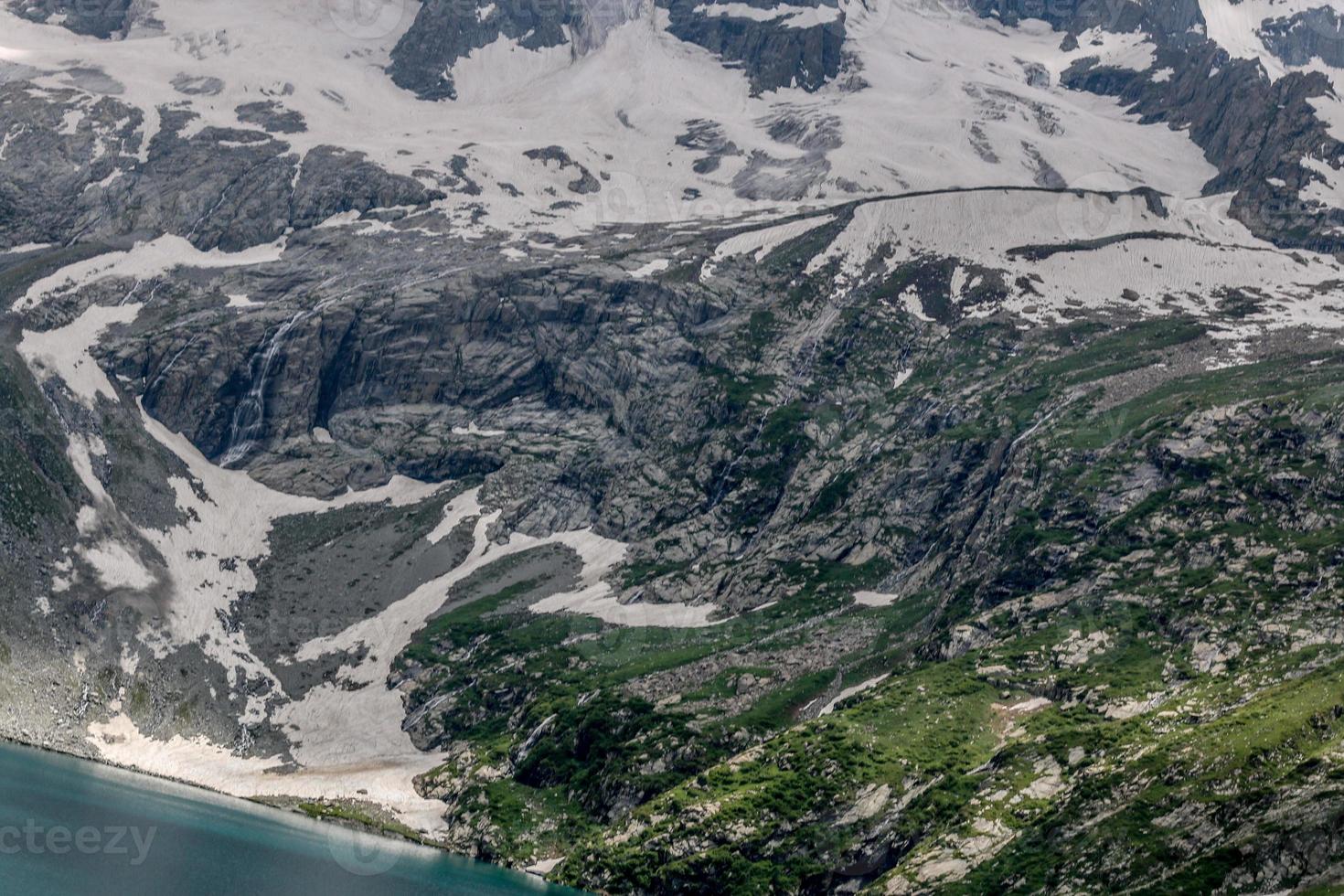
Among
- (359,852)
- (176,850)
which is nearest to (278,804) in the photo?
(359,852)

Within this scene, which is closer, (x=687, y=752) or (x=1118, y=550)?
(x=687, y=752)

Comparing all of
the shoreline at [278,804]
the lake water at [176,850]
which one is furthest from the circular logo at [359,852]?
the shoreline at [278,804]

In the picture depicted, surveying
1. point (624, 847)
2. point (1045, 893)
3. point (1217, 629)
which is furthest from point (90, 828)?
point (1217, 629)

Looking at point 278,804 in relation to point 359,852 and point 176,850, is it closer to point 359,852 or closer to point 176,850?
point 359,852

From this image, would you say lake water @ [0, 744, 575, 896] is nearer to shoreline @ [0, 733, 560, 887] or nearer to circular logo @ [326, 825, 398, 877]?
circular logo @ [326, 825, 398, 877]

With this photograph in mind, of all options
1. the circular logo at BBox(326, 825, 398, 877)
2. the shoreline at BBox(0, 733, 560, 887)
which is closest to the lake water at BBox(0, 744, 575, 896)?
the circular logo at BBox(326, 825, 398, 877)

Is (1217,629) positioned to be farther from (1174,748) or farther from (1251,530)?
(1174,748)

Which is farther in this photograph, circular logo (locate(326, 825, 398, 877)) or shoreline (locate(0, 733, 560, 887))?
shoreline (locate(0, 733, 560, 887))
